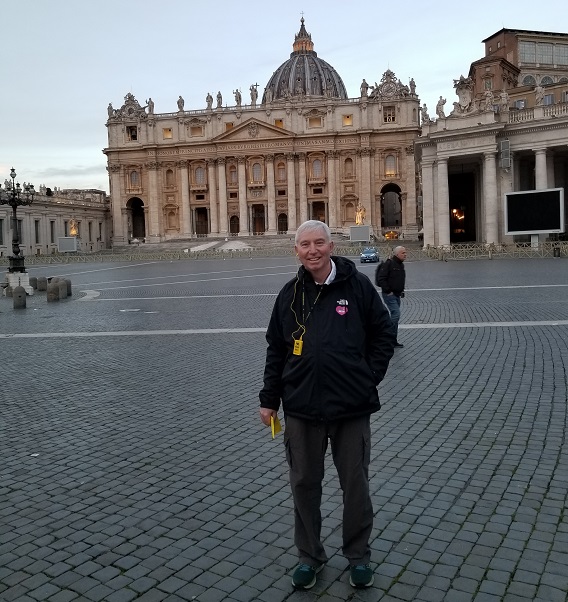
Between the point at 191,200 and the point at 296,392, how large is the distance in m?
85.1

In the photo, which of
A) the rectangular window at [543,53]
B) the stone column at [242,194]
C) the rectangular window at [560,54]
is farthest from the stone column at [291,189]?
the rectangular window at [560,54]

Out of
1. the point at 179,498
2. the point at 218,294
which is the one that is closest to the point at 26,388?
the point at 179,498

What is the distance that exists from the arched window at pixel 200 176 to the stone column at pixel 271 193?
9312 millimetres

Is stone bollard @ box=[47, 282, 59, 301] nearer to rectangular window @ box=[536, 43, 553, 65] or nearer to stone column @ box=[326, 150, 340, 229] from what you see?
rectangular window @ box=[536, 43, 553, 65]

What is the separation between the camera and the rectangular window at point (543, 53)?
57281mm

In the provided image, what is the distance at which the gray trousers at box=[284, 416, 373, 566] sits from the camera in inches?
138

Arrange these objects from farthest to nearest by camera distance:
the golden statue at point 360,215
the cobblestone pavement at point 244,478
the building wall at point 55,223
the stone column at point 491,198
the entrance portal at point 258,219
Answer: the entrance portal at point 258,219 → the golden statue at point 360,215 → the building wall at point 55,223 → the stone column at point 491,198 → the cobblestone pavement at point 244,478

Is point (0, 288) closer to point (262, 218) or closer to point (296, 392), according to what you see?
point (296, 392)

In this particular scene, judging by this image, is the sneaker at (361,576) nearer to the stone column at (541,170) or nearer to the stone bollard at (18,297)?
the stone bollard at (18,297)

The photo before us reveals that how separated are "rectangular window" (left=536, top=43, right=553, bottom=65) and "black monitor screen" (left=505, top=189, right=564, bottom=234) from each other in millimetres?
28086

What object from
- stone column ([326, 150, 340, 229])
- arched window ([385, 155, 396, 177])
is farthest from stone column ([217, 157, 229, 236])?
arched window ([385, 155, 396, 177])

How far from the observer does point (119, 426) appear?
6.45 m

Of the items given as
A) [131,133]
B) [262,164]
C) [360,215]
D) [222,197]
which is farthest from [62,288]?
[131,133]

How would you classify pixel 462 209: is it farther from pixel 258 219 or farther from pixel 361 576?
pixel 361 576
